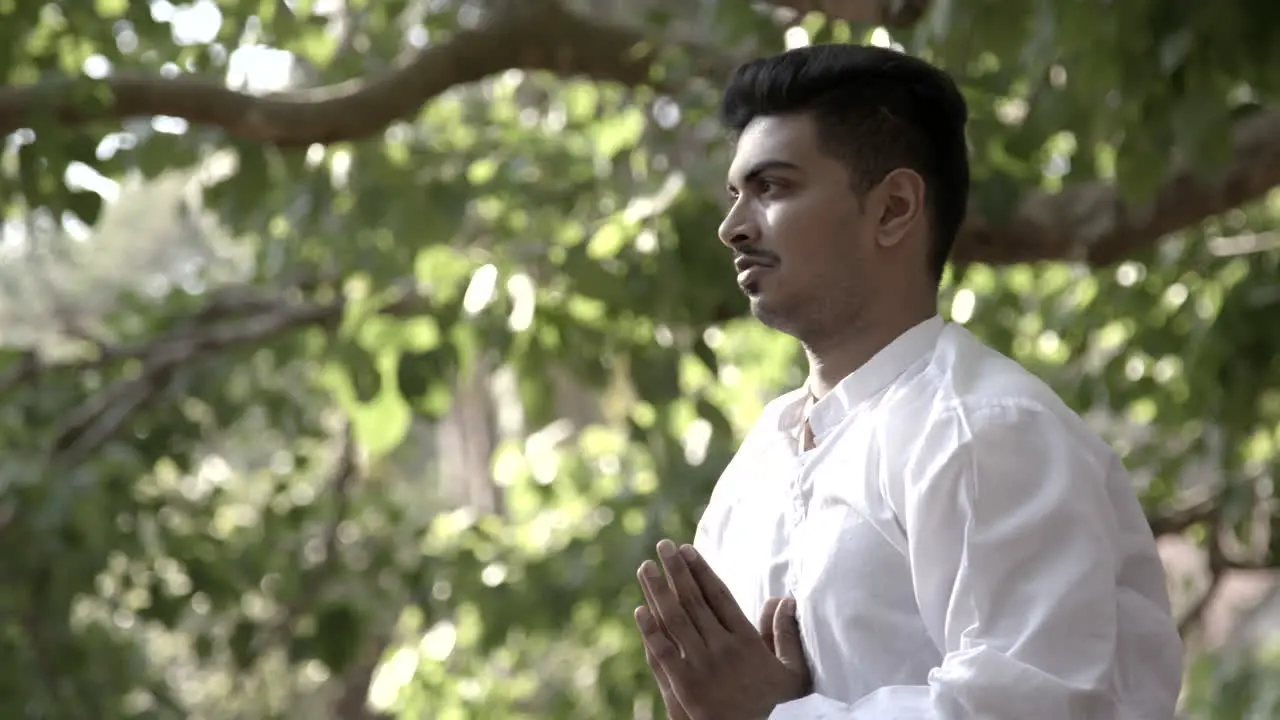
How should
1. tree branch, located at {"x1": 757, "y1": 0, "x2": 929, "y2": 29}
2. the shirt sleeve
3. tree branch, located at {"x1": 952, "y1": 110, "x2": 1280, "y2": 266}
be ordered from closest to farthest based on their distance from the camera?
the shirt sleeve → tree branch, located at {"x1": 757, "y1": 0, "x2": 929, "y2": 29} → tree branch, located at {"x1": 952, "y1": 110, "x2": 1280, "y2": 266}

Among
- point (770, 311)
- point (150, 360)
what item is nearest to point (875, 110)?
point (770, 311)

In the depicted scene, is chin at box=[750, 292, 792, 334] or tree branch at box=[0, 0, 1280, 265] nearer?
chin at box=[750, 292, 792, 334]

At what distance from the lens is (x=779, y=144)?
1509mm

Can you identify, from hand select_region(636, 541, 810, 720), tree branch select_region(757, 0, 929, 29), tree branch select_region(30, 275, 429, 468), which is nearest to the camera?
hand select_region(636, 541, 810, 720)

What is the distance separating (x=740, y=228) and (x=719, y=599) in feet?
1.01

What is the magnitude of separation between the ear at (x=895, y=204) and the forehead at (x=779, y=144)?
6cm

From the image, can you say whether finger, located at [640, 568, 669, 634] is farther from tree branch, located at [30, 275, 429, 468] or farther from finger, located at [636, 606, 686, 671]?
tree branch, located at [30, 275, 429, 468]

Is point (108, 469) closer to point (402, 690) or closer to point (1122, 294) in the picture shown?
point (402, 690)

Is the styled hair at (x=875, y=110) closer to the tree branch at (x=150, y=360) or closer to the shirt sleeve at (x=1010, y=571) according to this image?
the shirt sleeve at (x=1010, y=571)

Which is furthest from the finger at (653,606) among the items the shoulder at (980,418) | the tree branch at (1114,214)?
the tree branch at (1114,214)

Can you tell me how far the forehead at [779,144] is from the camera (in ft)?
4.92

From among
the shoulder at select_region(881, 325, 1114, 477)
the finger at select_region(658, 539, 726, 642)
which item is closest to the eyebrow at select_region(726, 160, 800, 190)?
the shoulder at select_region(881, 325, 1114, 477)

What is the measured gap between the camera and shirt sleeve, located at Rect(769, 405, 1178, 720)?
1256 mm

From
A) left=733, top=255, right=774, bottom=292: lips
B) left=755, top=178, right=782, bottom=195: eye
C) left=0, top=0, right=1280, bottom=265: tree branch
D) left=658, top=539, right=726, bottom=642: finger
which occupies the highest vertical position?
left=755, top=178, right=782, bottom=195: eye
